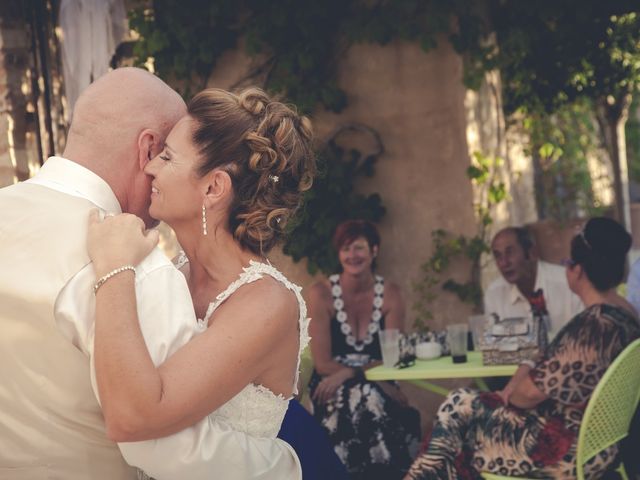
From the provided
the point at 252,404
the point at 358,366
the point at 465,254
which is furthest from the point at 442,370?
the point at 252,404

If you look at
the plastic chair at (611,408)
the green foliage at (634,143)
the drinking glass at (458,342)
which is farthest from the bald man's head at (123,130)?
the green foliage at (634,143)

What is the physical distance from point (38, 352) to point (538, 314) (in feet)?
13.7

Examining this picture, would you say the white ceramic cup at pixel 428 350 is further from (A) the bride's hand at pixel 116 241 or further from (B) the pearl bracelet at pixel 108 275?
(B) the pearl bracelet at pixel 108 275

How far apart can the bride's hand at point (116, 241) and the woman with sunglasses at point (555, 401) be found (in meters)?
2.66

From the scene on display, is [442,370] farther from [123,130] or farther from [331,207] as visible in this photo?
[123,130]

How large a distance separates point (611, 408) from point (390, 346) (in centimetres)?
139

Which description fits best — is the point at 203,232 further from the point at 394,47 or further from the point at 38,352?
the point at 394,47

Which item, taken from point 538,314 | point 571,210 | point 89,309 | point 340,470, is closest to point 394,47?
point 538,314

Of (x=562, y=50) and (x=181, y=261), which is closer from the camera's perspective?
(x=181, y=261)

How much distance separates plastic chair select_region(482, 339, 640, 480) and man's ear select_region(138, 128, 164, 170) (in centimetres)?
245

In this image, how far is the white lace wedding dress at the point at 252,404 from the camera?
2023 mm

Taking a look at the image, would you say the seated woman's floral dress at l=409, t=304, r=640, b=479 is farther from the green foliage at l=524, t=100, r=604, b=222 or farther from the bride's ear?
the green foliage at l=524, t=100, r=604, b=222

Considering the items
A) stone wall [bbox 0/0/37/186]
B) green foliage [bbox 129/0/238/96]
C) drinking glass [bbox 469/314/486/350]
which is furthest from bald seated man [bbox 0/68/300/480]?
green foliage [bbox 129/0/238/96]

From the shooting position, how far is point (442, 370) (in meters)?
4.91
